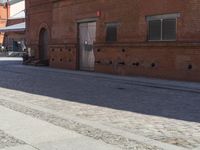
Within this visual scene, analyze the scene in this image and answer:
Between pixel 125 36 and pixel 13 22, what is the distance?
175ft

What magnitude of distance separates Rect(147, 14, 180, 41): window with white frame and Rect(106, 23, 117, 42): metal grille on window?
324 centimetres

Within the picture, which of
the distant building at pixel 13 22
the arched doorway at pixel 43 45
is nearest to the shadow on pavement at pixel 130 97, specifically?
the arched doorway at pixel 43 45

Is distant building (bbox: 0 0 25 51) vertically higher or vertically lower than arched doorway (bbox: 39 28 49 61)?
higher

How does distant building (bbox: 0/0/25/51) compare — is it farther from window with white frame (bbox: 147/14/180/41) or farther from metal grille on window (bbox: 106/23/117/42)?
window with white frame (bbox: 147/14/180/41)

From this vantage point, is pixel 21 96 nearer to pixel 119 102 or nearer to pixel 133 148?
pixel 119 102

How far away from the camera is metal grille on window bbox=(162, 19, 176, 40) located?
68.0 feet

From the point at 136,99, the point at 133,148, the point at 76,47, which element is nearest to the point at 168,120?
the point at 133,148

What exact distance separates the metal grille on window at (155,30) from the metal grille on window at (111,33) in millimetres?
3306

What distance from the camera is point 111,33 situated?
25609mm

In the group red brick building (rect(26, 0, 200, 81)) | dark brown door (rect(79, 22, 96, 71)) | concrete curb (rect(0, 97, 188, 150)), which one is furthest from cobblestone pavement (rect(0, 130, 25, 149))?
dark brown door (rect(79, 22, 96, 71))

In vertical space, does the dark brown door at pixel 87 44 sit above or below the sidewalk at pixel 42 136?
above

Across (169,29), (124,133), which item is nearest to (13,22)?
(169,29)

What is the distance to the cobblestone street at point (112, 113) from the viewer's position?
26.5ft

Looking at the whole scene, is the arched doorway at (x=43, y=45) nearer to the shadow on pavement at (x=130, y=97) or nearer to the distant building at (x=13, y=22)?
the shadow on pavement at (x=130, y=97)
